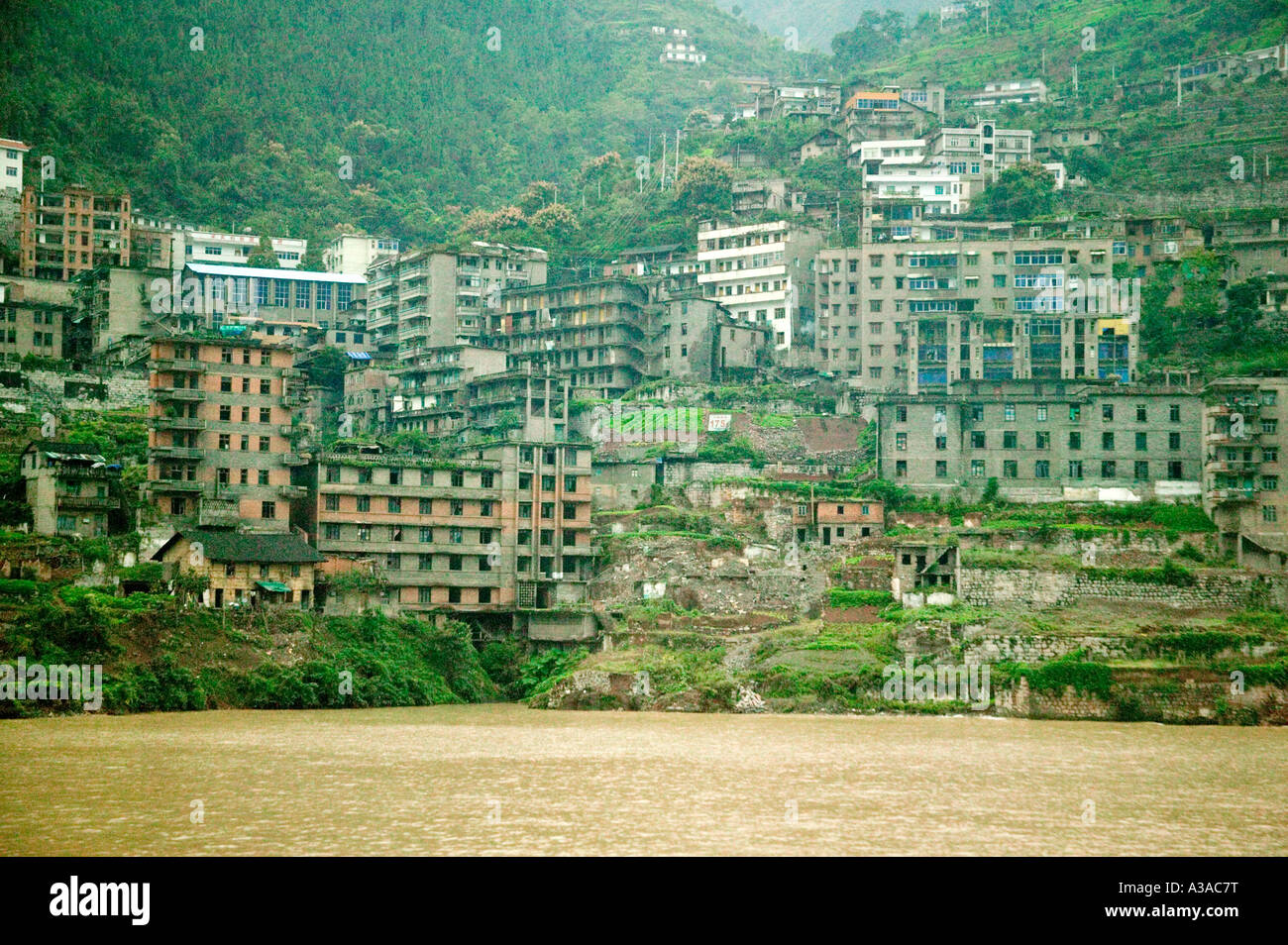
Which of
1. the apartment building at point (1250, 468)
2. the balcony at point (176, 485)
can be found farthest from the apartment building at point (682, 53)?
the balcony at point (176, 485)

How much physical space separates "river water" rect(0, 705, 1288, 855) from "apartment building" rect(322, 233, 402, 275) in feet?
215

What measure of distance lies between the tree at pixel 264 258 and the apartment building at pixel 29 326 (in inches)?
834

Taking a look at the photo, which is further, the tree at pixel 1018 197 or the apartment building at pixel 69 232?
the tree at pixel 1018 197

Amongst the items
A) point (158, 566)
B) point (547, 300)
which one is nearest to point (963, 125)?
point (547, 300)

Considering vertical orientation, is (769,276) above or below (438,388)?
above

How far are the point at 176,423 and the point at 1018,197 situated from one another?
2414 inches

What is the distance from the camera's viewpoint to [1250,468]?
67.8 meters

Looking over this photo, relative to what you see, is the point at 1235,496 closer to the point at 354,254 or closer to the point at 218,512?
the point at 218,512

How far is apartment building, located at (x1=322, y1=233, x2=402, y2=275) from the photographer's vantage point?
114 m

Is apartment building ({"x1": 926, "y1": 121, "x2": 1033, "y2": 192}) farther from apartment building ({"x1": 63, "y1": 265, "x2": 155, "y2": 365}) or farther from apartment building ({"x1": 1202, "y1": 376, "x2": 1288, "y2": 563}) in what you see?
apartment building ({"x1": 63, "y1": 265, "x2": 155, "y2": 365})

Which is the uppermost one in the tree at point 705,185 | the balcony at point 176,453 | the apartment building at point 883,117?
the apartment building at point 883,117

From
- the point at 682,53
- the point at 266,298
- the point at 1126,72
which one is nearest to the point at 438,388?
the point at 266,298

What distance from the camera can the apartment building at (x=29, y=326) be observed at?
8600cm
